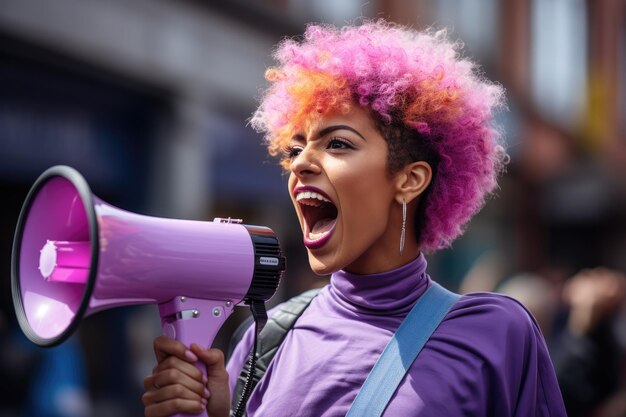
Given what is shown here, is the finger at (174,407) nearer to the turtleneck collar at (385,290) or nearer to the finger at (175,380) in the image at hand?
the finger at (175,380)

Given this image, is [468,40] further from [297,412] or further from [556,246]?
[297,412]

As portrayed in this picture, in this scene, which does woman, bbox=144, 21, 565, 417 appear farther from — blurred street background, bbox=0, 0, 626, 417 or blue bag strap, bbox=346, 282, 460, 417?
blurred street background, bbox=0, 0, 626, 417

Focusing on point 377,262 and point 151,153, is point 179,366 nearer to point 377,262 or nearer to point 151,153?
point 377,262

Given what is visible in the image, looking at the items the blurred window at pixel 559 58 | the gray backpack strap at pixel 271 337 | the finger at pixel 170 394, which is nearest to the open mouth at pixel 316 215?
the gray backpack strap at pixel 271 337

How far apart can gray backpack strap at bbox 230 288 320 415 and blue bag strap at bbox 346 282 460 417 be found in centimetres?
34

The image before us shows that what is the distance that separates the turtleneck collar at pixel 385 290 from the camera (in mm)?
2121

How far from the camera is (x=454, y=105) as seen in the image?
219cm

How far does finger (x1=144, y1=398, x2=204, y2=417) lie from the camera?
1857 mm

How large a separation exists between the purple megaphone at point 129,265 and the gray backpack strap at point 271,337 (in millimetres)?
225

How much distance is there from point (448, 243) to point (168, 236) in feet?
2.88

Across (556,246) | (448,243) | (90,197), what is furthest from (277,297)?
(556,246)

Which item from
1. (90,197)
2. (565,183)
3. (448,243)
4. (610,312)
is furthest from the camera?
(565,183)

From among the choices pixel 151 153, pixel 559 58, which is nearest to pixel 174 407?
pixel 151 153

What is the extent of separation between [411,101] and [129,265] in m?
0.81
